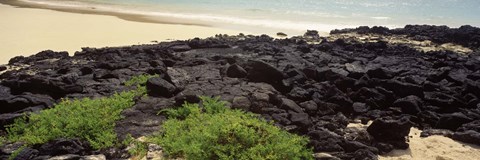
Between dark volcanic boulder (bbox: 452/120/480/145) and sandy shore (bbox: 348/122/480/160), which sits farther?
dark volcanic boulder (bbox: 452/120/480/145)

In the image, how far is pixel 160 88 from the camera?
376 inches

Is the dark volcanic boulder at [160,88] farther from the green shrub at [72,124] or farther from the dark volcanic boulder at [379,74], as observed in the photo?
the dark volcanic boulder at [379,74]

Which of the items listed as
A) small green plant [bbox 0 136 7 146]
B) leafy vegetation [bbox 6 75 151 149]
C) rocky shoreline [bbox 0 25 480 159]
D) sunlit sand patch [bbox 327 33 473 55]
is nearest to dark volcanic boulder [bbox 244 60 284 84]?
rocky shoreline [bbox 0 25 480 159]

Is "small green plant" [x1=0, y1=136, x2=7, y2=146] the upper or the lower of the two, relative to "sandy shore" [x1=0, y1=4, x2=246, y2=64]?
lower

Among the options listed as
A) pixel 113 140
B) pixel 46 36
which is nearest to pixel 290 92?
pixel 113 140

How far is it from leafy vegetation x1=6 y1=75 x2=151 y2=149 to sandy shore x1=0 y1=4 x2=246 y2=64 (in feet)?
24.4

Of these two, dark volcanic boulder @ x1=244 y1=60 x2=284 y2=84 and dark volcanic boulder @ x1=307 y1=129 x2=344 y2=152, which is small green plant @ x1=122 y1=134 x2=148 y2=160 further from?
dark volcanic boulder @ x1=244 y1=60 x2=284 y2=84

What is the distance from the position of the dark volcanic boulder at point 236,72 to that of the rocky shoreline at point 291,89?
0.09 feet

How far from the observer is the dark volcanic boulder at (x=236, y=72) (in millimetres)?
10960

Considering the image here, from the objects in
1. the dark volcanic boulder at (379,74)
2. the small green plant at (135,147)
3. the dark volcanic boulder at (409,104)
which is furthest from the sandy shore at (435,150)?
the small green plant at (135,147)

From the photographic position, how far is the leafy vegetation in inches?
281

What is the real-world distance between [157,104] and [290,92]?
9.92 feet

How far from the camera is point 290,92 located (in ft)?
33.0

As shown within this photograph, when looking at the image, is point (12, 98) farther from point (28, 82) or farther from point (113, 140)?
point (113, 140)
